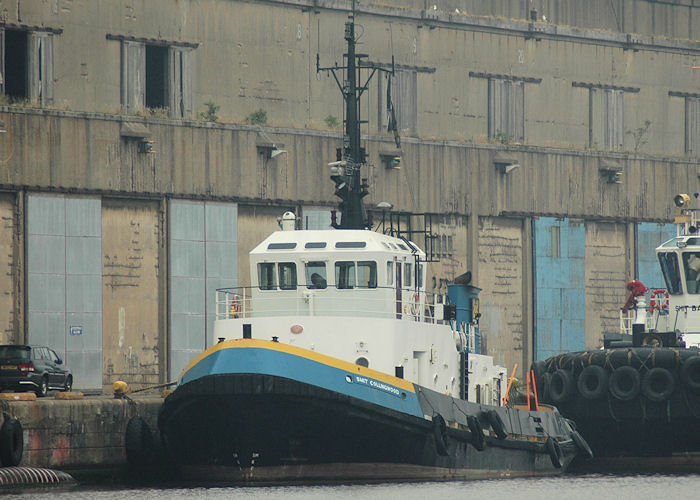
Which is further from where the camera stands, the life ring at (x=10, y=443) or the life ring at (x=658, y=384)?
the life ring at (x=658, y=384)

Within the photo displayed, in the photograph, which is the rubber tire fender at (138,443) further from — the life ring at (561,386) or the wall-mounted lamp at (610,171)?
the wall-mounted lamp at (610,171)

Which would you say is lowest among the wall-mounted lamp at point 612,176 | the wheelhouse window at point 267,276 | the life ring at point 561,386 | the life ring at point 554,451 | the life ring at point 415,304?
the life ring at point 554,451

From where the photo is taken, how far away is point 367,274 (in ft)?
121

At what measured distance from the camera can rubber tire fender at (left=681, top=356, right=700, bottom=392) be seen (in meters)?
40.0

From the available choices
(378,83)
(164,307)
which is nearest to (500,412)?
(164,307)

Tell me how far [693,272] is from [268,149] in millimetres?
14103

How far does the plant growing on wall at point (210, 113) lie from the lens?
53844 mm

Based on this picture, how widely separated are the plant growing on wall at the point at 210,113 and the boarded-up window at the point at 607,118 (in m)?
16.0

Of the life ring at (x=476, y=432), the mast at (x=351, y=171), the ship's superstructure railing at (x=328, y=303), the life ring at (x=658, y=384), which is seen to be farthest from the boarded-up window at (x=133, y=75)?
the life ring at (x=476, y=432)

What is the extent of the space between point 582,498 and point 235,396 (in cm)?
706

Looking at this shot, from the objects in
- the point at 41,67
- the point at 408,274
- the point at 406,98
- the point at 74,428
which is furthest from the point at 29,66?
the point at 408,274

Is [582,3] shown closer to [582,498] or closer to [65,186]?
[65,186]

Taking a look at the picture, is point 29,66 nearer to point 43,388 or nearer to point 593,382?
point 43,388

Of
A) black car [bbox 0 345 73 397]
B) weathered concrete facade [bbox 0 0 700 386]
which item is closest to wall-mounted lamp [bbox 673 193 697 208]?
weathered concrete facade [bbox 0 0 700 386]
